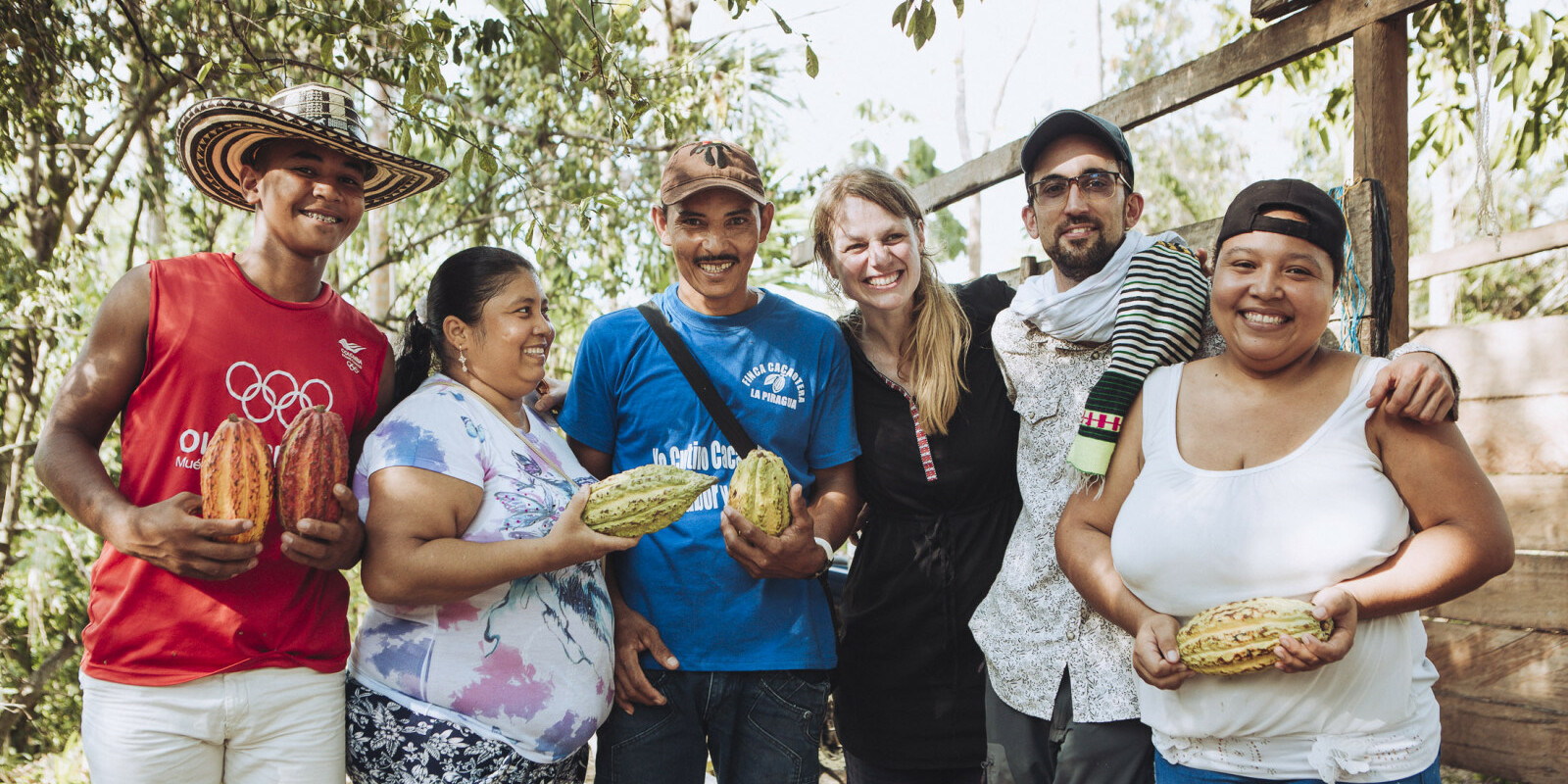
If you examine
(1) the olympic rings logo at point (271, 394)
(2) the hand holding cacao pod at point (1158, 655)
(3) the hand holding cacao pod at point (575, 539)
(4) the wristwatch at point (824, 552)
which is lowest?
(2) the hand holding cacao pod at point (1158, 655)

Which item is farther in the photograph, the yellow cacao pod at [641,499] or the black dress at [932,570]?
the black dress at [932,570]

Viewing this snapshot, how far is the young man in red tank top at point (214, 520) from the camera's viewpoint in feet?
8.68

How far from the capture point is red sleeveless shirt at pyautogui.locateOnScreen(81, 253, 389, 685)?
2697 mm

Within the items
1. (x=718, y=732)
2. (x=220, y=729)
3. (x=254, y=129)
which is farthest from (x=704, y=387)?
(x=220, y=729)

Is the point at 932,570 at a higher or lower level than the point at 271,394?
lower

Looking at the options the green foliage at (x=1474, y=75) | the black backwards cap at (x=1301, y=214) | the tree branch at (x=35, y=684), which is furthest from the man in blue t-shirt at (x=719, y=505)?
the tree branch at (x=35, y=684)

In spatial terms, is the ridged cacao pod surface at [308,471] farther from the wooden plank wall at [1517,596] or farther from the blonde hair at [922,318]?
the wooden plank wall at [1517,596]

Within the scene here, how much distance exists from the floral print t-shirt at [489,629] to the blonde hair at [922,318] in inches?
51.7

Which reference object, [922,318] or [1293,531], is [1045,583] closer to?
[1293,531]

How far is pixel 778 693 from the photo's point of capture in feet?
10.6

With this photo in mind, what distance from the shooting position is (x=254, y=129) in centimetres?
303

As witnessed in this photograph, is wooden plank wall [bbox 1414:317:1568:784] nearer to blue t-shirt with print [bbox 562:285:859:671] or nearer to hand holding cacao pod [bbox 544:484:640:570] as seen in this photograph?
blue t-shirt with print [bbox 562:285:859:671]

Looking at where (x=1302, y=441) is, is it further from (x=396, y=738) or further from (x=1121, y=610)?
(x=396, y=738)

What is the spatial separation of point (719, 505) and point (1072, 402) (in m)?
1.17
